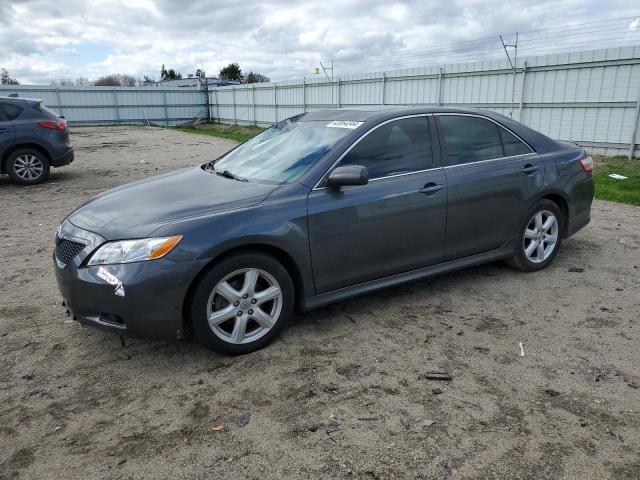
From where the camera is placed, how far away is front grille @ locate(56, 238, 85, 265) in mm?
3465

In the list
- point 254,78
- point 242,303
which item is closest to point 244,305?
point 242,303

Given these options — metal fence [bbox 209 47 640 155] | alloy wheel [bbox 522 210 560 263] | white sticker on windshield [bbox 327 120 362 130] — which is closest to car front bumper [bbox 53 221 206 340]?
white sticker on windshield [bbox 327 120 362 130]

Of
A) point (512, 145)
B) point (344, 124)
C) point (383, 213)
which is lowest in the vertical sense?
point (383, 213)

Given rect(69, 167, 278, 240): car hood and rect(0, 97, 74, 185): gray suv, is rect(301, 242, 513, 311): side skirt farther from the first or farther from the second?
rect(0, 97, 74, 185): gray suv

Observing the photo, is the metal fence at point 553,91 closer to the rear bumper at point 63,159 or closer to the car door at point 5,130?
the rear bumper at point 63,159

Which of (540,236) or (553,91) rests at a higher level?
(553,91)

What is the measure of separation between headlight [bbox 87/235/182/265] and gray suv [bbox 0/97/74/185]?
8.50 meters

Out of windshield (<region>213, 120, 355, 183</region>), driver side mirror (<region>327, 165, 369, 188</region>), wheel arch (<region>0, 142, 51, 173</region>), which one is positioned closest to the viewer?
driver side mirror (<region>327, 165, 369, 188</region>)

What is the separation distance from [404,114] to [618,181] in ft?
25.3

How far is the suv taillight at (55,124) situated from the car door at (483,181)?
29.1 feet

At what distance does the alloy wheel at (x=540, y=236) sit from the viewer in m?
5.06

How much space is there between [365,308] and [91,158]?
13791 mm

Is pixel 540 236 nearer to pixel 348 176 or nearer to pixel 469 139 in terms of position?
pixel 469 139

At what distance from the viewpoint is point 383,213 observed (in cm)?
400
